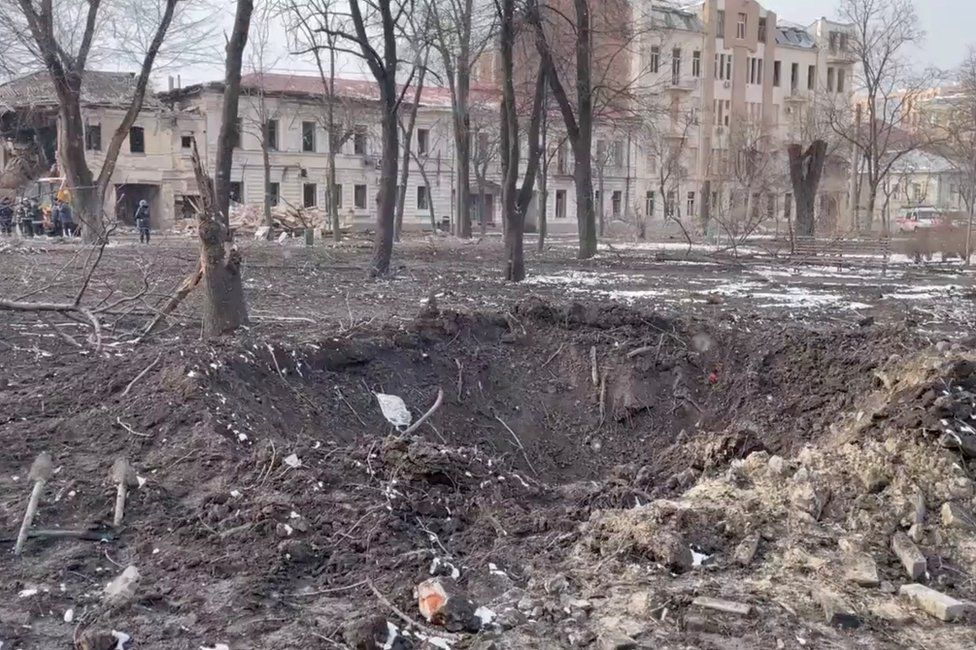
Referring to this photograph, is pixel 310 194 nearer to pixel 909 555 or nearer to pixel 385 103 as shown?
pixel 385 103

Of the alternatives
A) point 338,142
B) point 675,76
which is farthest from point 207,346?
point 675,76

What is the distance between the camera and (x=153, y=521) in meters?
4.84

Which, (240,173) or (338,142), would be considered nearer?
(338,142)

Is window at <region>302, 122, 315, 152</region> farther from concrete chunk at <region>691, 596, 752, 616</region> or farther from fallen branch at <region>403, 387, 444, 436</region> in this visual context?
concrete chunk at <region>691, 596, 752, 616</region>

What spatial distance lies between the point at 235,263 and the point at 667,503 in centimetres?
499

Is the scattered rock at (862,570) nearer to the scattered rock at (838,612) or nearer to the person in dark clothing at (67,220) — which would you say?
the scattered rock at (838,612)

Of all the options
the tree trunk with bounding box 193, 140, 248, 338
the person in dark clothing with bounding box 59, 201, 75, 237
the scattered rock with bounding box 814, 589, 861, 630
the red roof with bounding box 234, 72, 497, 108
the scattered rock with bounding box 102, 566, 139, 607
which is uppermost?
the red roof with bounding box 234, 72, 497, 108

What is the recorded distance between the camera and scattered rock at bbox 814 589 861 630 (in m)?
4.07

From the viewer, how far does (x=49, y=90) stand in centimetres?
3625

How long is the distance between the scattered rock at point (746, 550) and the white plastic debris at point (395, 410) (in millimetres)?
3619

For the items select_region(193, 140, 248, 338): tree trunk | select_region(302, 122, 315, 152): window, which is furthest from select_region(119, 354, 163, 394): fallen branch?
select_region(302, 122, 315, 152): window

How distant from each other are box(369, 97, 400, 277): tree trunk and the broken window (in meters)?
33.2

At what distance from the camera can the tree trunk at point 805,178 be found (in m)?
37.8

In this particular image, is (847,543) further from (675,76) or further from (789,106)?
(789,106)
